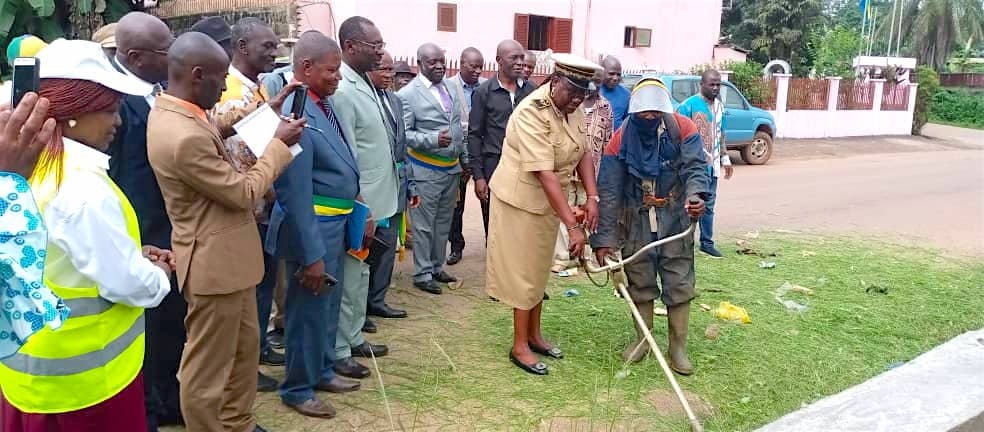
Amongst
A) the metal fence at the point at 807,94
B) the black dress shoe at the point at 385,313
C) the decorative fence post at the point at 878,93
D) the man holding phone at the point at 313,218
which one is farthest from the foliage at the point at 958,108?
the man holding phone at the point at 313,218

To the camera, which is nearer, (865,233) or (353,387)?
(353,387)


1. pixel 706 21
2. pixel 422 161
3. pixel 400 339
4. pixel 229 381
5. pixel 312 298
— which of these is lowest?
pixel 400 339

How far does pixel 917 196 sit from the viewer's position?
37.9ft

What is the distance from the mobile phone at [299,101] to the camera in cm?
300

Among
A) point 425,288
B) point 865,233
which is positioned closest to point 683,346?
point 425,288

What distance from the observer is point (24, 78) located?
5.64 ft

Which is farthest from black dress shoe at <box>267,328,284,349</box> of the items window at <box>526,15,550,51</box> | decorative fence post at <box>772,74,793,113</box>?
decorative fence post at <box>772,74,793,113</box>

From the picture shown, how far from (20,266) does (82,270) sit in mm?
364

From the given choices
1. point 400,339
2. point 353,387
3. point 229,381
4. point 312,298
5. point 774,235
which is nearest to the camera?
point 229,381

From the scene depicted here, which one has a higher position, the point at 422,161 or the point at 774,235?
the point at 422,161

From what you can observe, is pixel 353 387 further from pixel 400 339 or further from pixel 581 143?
pixel 581 143

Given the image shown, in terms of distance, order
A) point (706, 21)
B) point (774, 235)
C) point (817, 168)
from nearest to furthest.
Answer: point (774, 235) < point (817, 168) < point (706, 21)

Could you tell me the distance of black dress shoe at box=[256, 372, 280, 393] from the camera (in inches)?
146

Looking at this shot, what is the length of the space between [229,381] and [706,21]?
68.9 feet
